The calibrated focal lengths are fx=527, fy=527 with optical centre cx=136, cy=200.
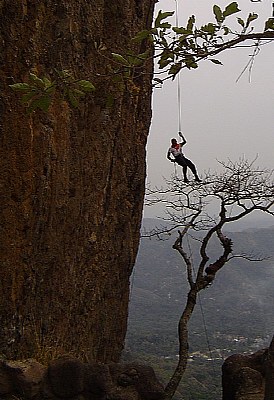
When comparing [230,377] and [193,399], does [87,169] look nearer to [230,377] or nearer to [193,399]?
[230,377]

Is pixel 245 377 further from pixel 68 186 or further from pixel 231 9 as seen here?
pixel 231 9

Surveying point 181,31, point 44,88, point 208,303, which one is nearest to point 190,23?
point 181,31

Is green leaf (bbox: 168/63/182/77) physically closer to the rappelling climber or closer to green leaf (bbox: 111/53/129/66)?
green leaf (bbox: 111/53/129/66)

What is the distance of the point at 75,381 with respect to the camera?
633 cm

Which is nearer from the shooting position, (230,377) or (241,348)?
(230,377)

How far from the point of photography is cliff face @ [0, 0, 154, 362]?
7.01 m

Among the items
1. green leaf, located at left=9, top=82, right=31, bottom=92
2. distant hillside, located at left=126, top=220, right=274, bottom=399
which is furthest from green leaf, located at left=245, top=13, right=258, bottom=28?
distant hillside, located at left=126, top=220, right=274, bottom=399

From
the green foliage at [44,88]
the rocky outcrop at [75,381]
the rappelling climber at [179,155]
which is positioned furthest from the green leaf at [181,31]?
the rappelling climber at [179,155]

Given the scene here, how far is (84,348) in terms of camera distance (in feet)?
28.2

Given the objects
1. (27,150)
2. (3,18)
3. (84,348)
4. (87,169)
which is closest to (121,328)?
(84,348)

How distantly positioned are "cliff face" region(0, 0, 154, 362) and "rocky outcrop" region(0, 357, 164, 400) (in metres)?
0.69

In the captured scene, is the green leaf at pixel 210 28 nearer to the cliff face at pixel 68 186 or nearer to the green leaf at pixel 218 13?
the green leaf at pixel 218 13

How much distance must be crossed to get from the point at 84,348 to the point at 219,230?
3.23 m

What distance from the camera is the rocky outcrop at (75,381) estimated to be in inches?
240
